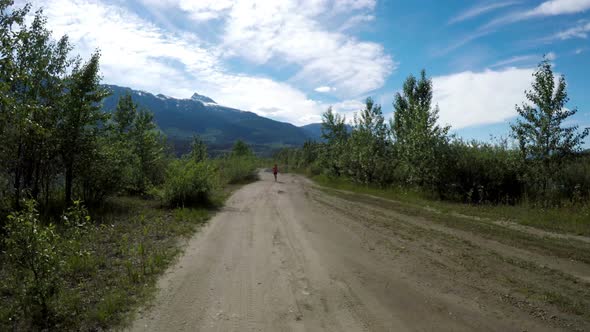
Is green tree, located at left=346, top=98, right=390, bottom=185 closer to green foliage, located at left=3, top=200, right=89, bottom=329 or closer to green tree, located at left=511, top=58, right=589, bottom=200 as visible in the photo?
green tree, located at left=511, top=58, right=589, bottom=200

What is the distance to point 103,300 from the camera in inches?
199

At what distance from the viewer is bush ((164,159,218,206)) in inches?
555

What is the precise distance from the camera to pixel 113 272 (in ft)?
20.5

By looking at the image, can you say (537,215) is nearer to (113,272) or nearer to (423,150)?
(423,150)

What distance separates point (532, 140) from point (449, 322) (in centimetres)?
1538

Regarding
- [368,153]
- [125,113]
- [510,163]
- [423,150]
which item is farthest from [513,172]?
[125,113]

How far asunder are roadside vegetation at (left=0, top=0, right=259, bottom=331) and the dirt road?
0.87 m

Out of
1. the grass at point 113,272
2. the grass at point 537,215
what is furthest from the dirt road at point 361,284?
the grass at point 537,215

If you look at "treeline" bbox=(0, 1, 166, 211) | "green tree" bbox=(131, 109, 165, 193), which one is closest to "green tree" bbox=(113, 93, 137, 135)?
"green tree" bbox=(131, 109, 165, 193)

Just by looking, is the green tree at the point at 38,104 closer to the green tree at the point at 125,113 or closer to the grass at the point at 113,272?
the grass at the point at 113,272

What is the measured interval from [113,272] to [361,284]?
447cm

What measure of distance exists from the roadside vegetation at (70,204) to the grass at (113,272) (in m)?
0.02

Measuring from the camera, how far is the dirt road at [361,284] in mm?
4578

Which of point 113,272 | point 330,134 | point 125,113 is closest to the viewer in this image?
point 113,272
